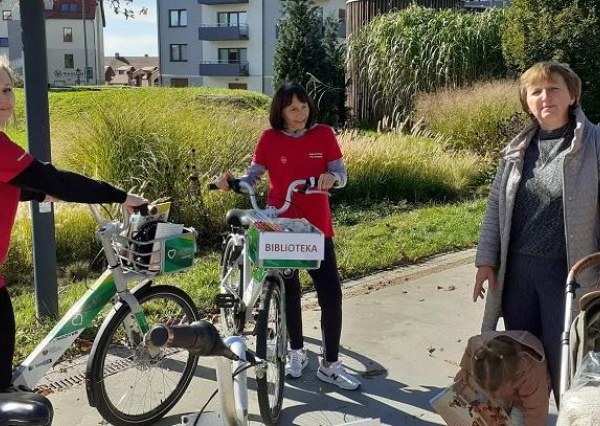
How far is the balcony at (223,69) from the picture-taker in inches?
1943

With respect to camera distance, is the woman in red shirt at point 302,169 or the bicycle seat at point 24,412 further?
the woman in red shirt at point 302,169

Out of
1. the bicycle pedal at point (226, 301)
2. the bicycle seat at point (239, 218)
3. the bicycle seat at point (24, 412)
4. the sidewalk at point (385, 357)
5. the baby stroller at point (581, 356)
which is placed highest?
the bicycle seat at point (239, 218)

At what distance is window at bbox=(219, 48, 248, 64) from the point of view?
49.8 metres

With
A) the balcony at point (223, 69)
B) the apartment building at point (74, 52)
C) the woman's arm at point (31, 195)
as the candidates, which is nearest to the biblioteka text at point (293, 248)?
the woman's arm at point (31, 195)

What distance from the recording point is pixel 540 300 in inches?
122

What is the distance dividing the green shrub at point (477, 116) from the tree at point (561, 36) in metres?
0.86

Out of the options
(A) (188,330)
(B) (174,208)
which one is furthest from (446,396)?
(B) (174,208)

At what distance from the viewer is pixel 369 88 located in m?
18.0

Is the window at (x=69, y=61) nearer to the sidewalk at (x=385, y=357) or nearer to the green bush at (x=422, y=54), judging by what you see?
the green bush at (x=422, y=54)

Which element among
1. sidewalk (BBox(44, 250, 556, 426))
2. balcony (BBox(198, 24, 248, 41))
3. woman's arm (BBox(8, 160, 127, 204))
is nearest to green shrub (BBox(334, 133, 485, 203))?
sidewalk (BBox(44, 250, 556, 426))

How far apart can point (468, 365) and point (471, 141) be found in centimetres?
983

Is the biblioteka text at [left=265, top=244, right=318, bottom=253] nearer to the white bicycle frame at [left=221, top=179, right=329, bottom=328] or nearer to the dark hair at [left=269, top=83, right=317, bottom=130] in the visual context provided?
the white bicycle frame at [left=221, top=179, right=329, bottom=328]

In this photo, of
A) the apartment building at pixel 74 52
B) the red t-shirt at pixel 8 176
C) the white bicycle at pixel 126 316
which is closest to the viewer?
the red t-shirt at pixel 8 176

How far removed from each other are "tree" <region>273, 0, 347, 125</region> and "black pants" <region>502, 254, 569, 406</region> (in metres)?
15.5
